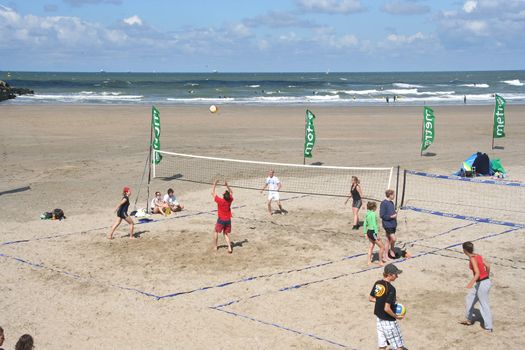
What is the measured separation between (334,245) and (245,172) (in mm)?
8896

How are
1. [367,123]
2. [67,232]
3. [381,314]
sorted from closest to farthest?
[381,314] → [67,232] → [367,123]

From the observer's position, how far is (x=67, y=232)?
47.0 ft

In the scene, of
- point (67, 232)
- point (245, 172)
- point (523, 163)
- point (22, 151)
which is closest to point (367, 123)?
point (523, 163)

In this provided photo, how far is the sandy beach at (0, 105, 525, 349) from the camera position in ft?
29.7

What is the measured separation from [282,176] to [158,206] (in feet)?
20.4

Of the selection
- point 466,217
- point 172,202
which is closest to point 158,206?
point 172,202

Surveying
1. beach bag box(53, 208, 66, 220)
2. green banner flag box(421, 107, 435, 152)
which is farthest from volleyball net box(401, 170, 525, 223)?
beach bag box(53, 208, 66, 220)

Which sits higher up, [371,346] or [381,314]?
[381,314]

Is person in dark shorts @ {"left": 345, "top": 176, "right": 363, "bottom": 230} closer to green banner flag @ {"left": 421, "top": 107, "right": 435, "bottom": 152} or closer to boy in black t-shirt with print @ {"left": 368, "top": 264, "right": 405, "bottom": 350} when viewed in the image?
boy in black t-shirt with print @ {"left": 368, "top": 264, "right": 405, "bottom": 350}

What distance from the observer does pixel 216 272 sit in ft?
38.2

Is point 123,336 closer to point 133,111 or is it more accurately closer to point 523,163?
point 523,163

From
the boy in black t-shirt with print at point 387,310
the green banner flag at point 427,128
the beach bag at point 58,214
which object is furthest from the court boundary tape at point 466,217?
the green banner flag at point 427,128

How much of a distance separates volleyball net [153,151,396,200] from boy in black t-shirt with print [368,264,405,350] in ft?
33.5

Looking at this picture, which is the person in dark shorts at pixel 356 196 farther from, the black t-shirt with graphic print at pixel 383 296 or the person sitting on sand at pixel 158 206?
the black t-shirt with graphic print at pixel 383 296
